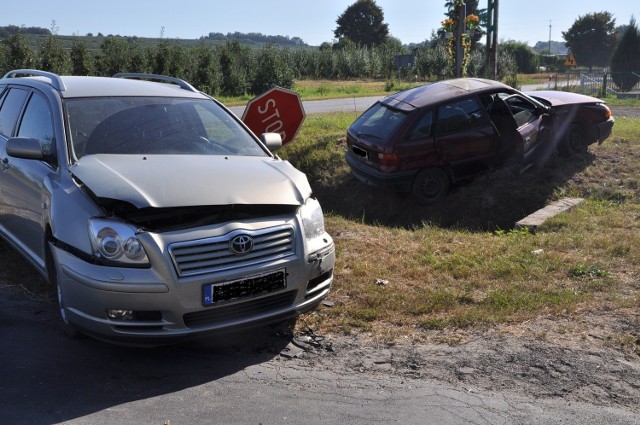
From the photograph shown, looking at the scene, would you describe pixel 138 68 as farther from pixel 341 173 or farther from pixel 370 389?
pixel 370 389

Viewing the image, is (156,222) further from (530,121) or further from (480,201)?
(530,121)

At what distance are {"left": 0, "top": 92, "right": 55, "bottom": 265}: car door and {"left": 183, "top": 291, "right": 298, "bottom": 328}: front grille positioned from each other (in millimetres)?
1568

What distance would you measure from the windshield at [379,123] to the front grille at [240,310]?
598 cm

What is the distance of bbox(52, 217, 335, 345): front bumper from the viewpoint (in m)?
4.18

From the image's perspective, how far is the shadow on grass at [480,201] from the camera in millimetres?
10086

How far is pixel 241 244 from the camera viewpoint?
4.40 m

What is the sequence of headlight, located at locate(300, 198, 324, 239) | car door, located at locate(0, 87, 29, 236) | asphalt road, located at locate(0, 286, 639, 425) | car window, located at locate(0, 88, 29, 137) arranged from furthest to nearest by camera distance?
car window, located at locate(0, 88, 29, 137), car door, located at locate(0, 87, 29, 236), headlight, located at locate(300, 198, 324, 239), asphalt road, located at locate(0, 286, 639, 425)

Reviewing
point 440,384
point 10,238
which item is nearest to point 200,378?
point 440,384

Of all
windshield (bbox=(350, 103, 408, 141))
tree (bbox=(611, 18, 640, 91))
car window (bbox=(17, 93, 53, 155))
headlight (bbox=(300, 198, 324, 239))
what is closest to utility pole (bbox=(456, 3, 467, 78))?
windshield (bbox=(350, 103, 408, 141))

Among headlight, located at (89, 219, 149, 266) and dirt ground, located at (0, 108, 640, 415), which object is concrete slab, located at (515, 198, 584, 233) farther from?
headlight, located at (89, 219, 149, 266)

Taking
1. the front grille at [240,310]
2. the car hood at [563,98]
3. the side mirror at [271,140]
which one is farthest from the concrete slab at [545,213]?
the front grille at [240,310]

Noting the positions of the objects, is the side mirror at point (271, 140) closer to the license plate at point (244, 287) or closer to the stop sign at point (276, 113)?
the license plate at point (244, 287)

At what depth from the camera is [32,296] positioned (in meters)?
5.96

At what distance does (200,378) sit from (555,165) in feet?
Answer: 27.1
